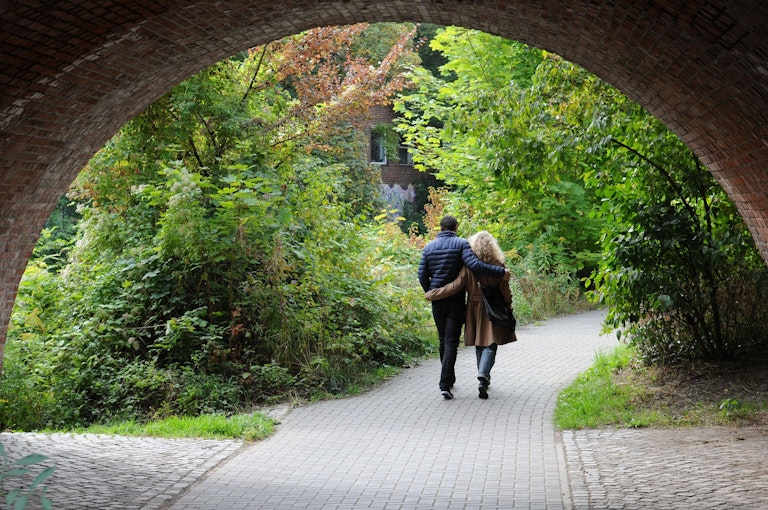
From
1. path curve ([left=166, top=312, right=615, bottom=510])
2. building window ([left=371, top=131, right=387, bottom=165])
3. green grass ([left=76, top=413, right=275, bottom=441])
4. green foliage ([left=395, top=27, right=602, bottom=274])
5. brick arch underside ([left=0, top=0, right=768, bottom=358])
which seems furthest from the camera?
building window ([left=371, top=131, right=387, bottom=165])

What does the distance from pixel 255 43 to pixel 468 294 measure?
170 inches

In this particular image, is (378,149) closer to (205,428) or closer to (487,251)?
(487,251)

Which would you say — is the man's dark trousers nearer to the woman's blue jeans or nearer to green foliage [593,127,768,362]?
the woman's blue jeans

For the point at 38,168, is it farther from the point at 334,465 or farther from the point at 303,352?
the point at 303,352

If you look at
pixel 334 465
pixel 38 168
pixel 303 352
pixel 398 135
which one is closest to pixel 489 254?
pixel 303 352

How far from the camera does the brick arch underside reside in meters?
5.71

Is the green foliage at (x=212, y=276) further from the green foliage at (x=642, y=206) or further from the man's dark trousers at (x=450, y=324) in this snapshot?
the green foliage at (x=642, y=206)

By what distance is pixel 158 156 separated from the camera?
43.1ft

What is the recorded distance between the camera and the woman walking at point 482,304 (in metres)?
11.0

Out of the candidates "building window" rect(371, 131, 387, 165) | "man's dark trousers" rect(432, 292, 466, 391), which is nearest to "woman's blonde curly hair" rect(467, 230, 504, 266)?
"man's dark trousers" rect(432, 292, 466, 391)

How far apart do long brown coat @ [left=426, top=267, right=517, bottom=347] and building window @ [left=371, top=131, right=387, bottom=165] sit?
85.0ft

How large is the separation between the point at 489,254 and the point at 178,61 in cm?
470

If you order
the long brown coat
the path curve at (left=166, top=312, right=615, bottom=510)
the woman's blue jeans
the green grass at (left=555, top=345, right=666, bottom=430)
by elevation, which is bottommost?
the path curve at (left=166, top=312, right=615, bottom=510)

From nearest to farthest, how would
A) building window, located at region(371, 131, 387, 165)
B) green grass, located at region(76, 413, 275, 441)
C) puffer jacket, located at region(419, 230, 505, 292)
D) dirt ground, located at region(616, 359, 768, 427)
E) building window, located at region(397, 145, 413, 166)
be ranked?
green grass, located at region(76, 413, 275, 441)
dirt ground, located at region(616, 359, 768, 427)
puffer jacket, located at region(419, 230, 505, 292)
building window, located at region(371, 131, 387, 165)
building window, located at region(397, 145, 413, 166)
